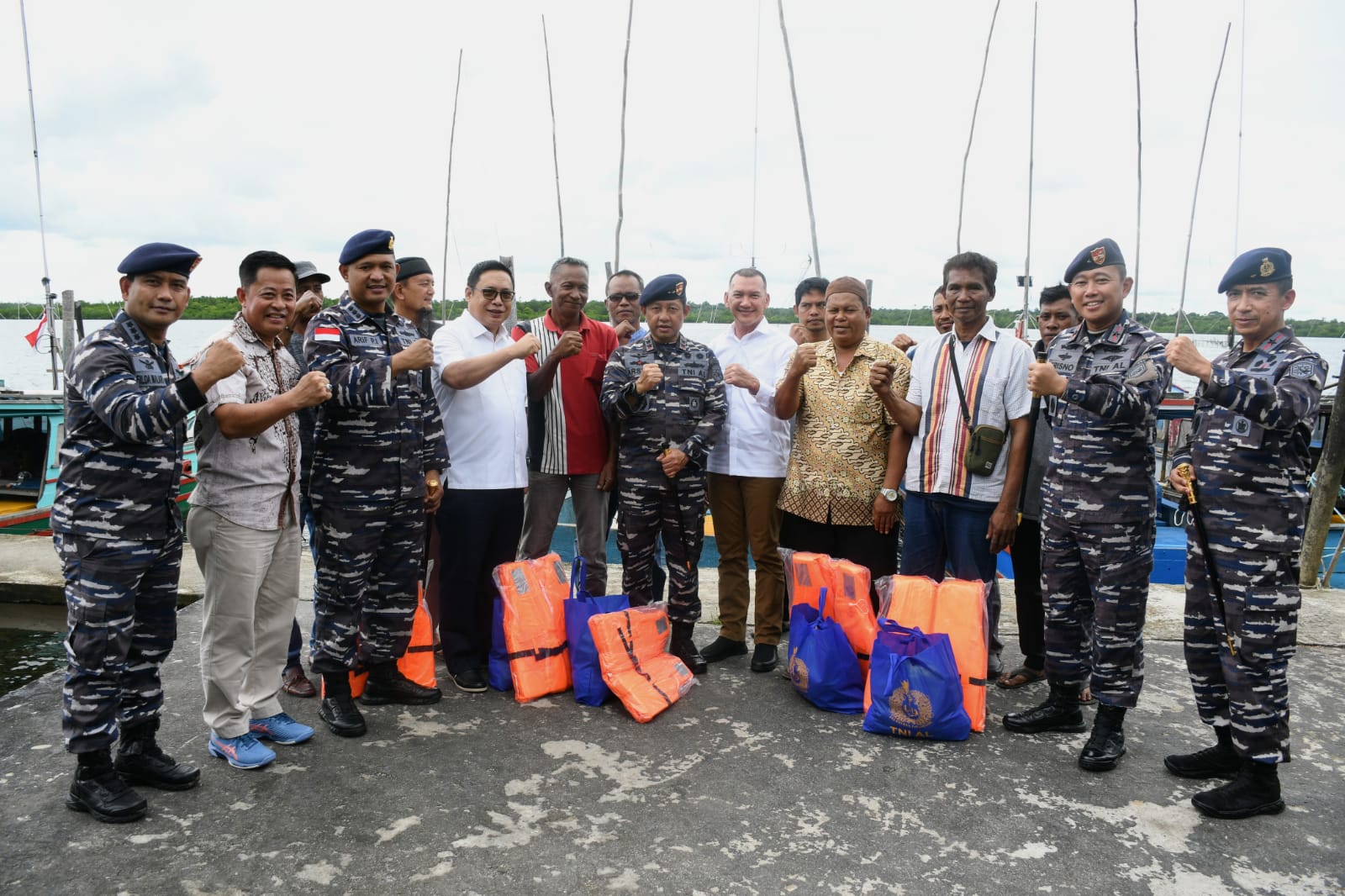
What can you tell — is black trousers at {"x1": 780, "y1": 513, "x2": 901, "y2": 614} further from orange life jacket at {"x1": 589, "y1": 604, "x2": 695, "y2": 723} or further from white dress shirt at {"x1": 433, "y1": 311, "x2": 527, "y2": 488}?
white dress shirt at {"x1": 433, "y1": 311, "x2": 527, "y2": 488}

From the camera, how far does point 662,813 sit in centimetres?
290

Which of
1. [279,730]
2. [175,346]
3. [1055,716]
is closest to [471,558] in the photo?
[279,730]

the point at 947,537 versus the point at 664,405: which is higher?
the point at 664,405

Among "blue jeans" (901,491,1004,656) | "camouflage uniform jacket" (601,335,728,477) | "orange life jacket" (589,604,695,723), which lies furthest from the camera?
"camouflage uniform jacket" (601,335,728,477)

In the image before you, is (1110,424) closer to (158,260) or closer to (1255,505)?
(1255,505)

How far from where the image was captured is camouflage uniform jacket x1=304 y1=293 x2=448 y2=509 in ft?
10.8

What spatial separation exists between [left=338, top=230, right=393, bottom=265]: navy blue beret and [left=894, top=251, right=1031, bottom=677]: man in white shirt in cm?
241

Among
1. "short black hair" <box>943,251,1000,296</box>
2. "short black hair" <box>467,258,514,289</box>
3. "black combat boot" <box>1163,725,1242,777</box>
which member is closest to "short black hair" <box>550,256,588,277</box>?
"short black hair" <box>467,258,514,289</box>

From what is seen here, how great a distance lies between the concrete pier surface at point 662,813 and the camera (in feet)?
8.26

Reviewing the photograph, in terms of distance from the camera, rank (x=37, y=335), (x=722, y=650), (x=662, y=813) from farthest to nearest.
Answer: (x=37, y=335) → (x=722, y=650) → (x=662, y=813)

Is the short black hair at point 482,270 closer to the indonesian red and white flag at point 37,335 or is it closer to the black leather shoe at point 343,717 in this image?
the black leather shoe at point 343,717

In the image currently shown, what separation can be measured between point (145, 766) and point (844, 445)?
3.17 m

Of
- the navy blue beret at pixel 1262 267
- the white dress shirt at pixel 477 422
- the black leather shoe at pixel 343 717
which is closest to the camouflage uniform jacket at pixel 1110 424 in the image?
the navy blue beret at pixel 1262 267

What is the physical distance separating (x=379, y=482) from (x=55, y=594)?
16.4ft
